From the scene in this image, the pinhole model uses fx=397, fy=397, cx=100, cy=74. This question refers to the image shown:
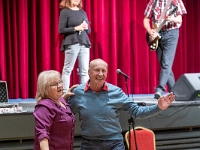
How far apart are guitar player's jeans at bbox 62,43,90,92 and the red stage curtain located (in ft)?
3.56

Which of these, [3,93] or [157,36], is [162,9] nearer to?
[157,36]

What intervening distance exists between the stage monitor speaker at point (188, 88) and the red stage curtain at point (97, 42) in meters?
1.31

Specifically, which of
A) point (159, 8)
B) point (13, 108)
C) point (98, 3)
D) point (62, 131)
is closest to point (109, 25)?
point (98, 3)

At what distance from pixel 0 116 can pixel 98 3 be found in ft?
9.58

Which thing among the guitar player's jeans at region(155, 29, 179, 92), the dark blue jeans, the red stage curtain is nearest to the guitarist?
the guitar player's jeans at region(155, 29, 179, 92)

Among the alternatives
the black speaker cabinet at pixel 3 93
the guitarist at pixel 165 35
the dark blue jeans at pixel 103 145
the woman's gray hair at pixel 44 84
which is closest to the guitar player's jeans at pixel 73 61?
the black speaker cabinet at pixel 3 93

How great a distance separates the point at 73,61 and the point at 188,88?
1337mm

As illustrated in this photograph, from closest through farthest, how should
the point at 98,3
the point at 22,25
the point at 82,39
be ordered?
the point at 82,39
the point at 22,25
the point at 98,3

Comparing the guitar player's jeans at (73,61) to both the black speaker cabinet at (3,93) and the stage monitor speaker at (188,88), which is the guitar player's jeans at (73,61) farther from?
the stage monitor speaker at (188,88)

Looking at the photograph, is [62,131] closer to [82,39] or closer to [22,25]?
[82,39]

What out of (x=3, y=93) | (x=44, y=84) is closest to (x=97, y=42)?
(x=3, y=93)

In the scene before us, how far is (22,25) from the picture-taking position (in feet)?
18.0

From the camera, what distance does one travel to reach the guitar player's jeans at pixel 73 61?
4.59 m

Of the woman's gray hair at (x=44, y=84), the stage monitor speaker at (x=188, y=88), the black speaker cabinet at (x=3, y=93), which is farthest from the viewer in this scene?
the black speaker cabinet at (x=3, y=93)
